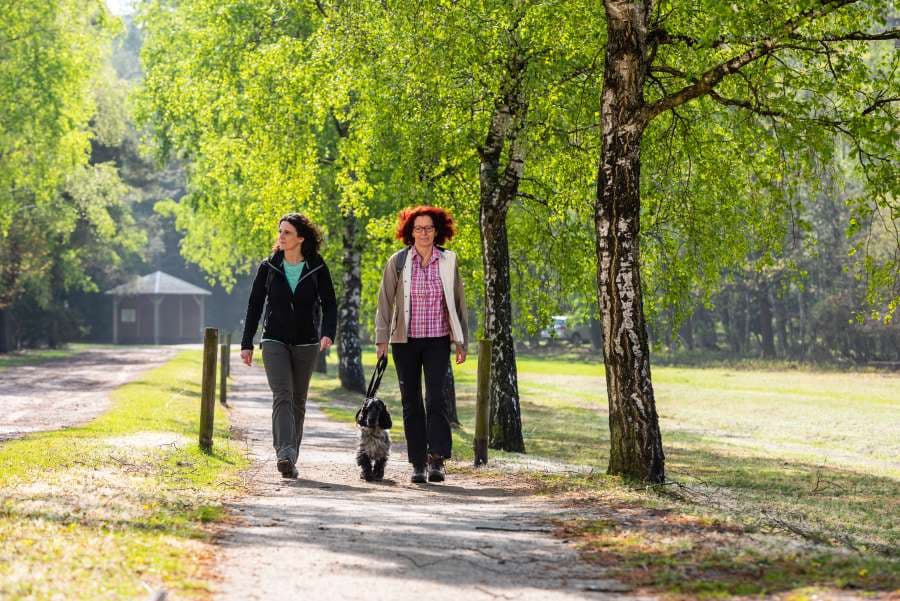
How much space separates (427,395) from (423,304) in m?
0.86

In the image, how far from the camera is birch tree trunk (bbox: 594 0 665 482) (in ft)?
39.0

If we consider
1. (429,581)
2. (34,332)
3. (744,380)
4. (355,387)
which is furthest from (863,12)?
(34,332)

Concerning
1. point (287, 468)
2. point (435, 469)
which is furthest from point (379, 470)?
point (287, 468)

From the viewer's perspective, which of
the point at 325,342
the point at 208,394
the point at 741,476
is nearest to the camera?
the point at 325,342

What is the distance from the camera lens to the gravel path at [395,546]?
6.65 m

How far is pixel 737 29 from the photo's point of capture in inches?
425

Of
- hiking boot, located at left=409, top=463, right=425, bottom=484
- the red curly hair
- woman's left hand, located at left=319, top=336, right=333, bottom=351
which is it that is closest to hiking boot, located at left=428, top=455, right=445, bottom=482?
hiking boot, located at left=409, top=463, right=425, bottom=484

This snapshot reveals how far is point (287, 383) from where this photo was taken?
1167cm

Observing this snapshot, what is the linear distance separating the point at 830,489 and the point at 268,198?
10994mm

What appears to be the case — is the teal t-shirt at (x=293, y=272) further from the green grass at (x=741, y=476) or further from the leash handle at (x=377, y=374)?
the green grass at (x=741, y=476)

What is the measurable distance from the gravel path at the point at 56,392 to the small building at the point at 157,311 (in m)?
39.9

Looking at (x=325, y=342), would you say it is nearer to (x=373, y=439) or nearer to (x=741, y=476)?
(x=373, y=439)

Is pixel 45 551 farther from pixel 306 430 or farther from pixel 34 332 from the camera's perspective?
pixel 34 332

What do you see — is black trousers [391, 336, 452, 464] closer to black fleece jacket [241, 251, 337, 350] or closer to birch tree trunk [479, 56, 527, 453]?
black fleece jacket [241, 251, 337, 350]
